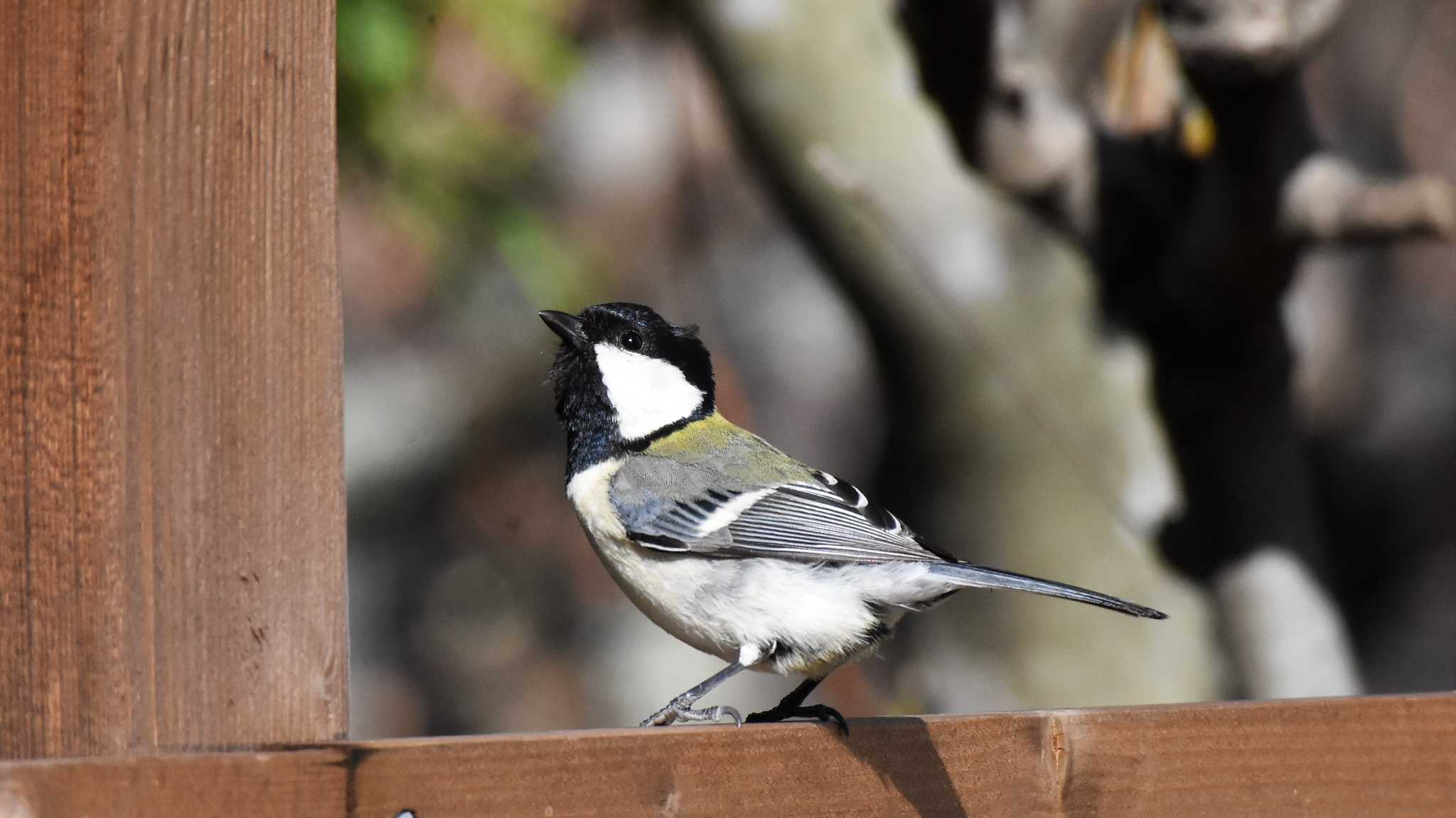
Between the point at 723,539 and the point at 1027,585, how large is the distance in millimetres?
509

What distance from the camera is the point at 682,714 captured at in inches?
83.0

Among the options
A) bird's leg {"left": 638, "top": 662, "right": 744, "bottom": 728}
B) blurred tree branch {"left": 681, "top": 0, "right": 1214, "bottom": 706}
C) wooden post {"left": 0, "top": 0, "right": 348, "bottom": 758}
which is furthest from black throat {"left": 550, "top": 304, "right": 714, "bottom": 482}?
blurred tree branch {"left": 681, "top": 0, "right": 1214, "bottom": 706}

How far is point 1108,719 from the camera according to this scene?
1843mm

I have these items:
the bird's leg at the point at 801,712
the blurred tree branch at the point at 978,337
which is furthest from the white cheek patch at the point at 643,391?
the blurred tree branch at the point at 978,337

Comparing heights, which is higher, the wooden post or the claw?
the wooden post

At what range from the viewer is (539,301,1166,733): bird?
2268 mm

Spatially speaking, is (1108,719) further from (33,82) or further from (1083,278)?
(1083,278)

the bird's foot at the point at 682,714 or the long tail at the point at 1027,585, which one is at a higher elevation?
the long tail at the point at 1027,585

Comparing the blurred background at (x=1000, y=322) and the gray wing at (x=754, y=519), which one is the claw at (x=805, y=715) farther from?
the blurred background at (x=1000, y=322)

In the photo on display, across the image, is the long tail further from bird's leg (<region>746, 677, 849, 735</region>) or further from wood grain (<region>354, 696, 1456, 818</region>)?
bird's leg (<region>746, 677, 849, 735</region>)

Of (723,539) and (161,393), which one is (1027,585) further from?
(161,393)

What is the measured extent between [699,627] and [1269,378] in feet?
7.25

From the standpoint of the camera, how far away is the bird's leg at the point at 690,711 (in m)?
2.06

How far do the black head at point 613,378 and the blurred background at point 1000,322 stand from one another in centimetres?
8
